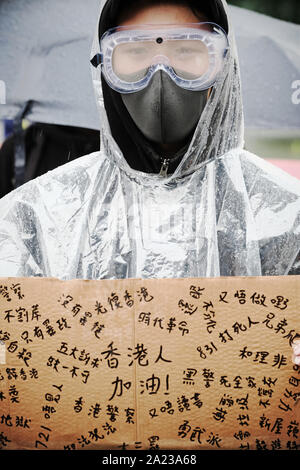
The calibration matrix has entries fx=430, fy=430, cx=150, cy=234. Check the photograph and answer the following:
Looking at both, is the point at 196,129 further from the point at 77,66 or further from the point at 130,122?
the point at 77,66

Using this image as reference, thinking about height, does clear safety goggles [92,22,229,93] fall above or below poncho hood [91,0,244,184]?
above

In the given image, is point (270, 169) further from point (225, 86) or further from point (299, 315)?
point (299, 315)

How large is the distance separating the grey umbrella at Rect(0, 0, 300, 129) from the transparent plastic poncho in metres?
1.10

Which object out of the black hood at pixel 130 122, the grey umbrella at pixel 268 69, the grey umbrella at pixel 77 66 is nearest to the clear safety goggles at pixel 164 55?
the black hood at pixel 130 122

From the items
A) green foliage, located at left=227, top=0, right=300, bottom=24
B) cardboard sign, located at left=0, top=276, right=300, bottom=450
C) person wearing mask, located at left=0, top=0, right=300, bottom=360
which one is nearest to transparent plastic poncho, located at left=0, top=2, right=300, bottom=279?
person wearing mask, located at left=0, top=0, right=300, bottom=360

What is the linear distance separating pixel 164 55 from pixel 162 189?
44cm

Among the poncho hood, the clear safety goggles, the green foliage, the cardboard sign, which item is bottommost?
the cardboard sign

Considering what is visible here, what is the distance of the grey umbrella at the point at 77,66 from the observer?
8.18ft

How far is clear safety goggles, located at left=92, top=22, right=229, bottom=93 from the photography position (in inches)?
55.3

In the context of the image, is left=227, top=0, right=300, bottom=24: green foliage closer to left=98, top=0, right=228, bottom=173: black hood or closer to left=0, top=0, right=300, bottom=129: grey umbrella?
left=0, top=0, right=300, bottom=129: grey umbrella

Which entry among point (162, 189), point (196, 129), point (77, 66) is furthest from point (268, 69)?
point (162, 189)

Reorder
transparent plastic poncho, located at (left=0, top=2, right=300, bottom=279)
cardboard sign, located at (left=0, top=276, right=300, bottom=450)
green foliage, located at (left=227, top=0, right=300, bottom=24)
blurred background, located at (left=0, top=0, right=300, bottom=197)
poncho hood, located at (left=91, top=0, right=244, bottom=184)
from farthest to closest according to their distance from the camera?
blurred background, located at (left=0, top=0, right=300, bottom=197)
green foliage, located at (left=227, top=0, right=300, bottom=24)
poncho hood, located at (left=91, top=0, right=244, bottom=184)
transparent plastic poncho, located at (left=0, top=2, right=300, bottom=279)
cardboard sign, located at (left=0, top=276, right=300, bottom=450)

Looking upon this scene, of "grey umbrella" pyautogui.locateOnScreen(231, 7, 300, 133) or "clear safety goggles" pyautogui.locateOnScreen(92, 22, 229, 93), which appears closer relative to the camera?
"clear safety goggles" pyautogui.locateOnScreen(92, 22, 229, 93)
